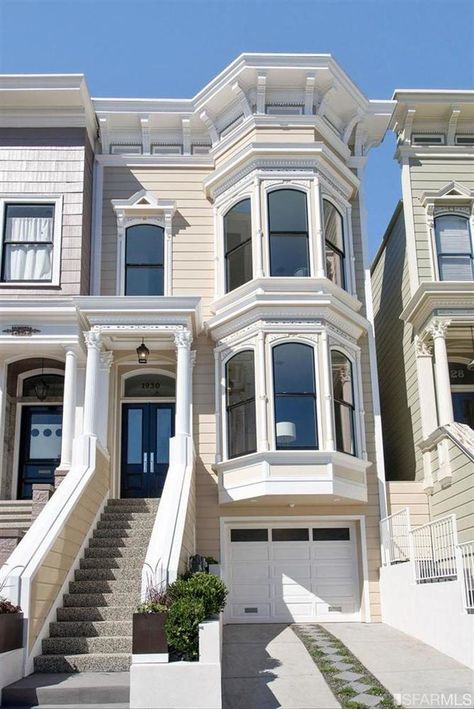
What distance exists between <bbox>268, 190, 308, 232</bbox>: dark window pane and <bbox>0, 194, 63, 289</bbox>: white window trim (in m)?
3.76

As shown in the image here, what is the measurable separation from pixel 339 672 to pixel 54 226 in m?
8.89

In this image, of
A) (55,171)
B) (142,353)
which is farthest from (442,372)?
(55,171)

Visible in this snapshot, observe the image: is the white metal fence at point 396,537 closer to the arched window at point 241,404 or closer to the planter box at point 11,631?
the arched window at point 241,404

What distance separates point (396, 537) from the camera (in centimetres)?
1144

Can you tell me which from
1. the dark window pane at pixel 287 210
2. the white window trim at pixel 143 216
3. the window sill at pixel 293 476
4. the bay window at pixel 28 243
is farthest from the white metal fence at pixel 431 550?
the bay window at pixel 28 243

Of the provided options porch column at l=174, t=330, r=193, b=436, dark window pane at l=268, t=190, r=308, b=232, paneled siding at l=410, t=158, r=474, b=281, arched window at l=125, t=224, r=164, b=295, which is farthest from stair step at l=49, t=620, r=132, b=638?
paneled siding at l=410, t=158, r=474, b=281

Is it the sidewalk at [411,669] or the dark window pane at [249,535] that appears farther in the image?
the dark window pane at [249,535]

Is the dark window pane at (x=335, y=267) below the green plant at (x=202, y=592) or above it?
above

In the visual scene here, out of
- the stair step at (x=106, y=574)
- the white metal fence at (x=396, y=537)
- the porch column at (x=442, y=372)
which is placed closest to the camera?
the stair step at (x=106, y=574)

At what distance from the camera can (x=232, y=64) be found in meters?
13.2

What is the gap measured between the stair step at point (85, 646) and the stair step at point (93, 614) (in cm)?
53

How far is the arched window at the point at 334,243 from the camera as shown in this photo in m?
13.2

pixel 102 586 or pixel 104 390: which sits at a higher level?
pixel 104 390

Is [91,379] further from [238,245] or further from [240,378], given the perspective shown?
[238,245]
